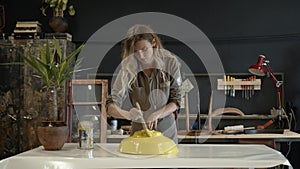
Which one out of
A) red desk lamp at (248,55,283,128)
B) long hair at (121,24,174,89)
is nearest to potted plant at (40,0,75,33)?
red desk lamp at (248,55,283,128)

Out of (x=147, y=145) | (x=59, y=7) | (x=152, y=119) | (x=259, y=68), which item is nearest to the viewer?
(x=147, y=145)

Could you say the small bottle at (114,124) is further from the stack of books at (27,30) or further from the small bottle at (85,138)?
the small bottle at (85,138)

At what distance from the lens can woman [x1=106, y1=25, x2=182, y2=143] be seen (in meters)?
2.59

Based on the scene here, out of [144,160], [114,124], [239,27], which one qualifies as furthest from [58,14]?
[144,160]

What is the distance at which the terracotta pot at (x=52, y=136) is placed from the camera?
2344 mm

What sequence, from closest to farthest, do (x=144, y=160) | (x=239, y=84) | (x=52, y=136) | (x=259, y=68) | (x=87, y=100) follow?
(x=144, y=160), (x=52, y=136), (x=259, y=68), (x=87, y=100), (x=239, y=84)

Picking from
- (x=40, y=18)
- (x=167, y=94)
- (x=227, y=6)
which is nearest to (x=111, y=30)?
(x=40, y=18)

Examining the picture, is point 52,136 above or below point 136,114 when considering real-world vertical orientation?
below

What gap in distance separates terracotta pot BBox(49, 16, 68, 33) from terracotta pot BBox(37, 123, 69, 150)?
2636mm

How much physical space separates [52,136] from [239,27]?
308cm

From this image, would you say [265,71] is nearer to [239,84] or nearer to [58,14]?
[239,84]

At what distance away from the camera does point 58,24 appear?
4.80 m

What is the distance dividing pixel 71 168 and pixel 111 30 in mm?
3219

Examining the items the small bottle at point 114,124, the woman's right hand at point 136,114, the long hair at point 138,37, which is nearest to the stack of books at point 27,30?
the small bottle at point 114,124
